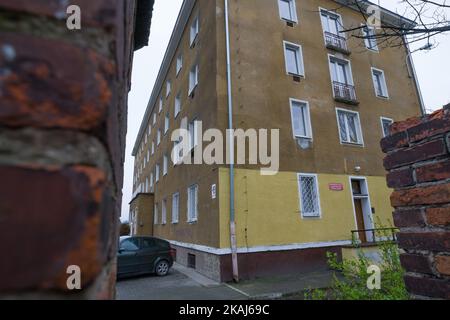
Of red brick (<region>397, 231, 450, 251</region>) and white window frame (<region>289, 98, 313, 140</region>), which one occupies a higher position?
white window frame (<region>289, 98, 313, 140</region>)

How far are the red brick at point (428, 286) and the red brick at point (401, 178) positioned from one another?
1.55ft

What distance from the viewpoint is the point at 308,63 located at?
12.4 meters

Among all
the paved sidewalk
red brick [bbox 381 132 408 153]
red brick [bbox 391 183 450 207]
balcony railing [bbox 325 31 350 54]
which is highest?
balcony railing [bbox 325 31 350 54]

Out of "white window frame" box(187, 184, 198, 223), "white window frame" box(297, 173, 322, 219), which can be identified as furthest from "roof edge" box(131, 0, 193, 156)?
"white window frame" box(297, 173, 322, 219)

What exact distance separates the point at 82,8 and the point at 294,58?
1319 cm

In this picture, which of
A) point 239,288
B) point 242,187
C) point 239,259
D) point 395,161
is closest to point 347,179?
point 242,187

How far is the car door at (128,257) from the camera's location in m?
10.0

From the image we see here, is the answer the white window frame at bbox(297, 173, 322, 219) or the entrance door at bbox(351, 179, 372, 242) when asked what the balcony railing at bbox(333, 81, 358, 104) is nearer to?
the entrance door at bbox(351, 179, 372, 242)

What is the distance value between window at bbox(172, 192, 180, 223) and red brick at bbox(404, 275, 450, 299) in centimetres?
1304

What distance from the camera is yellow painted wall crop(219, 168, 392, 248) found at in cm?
924

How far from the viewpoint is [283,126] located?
1081 cm

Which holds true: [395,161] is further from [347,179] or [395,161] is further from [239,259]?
[347,179]

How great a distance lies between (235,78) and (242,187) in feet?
13.7

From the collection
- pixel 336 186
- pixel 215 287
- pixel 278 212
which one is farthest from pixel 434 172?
pixel 336 186
